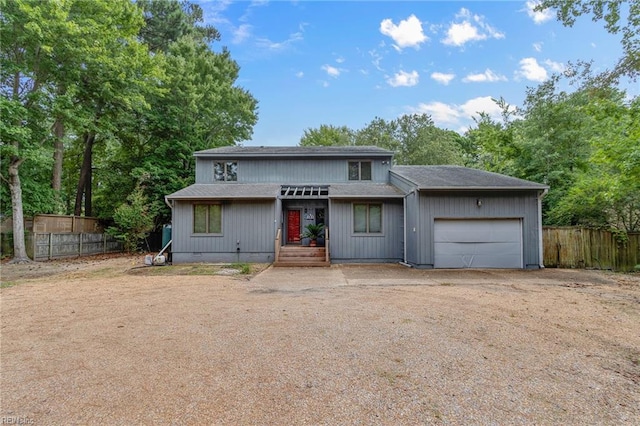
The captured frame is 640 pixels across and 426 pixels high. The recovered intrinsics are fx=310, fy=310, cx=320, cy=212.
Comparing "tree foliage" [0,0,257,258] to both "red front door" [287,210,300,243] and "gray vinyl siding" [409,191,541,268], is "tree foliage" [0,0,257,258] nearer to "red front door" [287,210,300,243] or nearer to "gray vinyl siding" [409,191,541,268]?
"red front door" [287,210,300,243]

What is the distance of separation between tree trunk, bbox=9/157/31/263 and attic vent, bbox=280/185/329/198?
10666 mm

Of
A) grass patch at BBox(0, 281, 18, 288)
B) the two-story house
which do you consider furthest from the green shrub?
grass patch at BBox(0, 281, 18, 288)

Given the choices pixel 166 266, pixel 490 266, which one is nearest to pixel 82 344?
pixel 166 266

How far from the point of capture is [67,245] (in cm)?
1459

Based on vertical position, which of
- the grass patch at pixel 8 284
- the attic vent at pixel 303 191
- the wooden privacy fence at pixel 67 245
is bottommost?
the grass patch at pixel 8 284

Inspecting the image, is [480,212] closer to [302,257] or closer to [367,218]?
[367,218]

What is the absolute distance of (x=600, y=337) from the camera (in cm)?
410

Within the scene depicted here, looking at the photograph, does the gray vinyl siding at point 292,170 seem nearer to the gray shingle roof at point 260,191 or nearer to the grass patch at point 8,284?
the gray shingle roof at point 260,191

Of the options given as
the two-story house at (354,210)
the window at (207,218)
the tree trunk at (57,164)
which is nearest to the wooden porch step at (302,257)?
the two-story house at (354,210)

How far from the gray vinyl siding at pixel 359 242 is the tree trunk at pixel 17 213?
1250 centimetres

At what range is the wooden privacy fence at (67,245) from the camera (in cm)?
1317

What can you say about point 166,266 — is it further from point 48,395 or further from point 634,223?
point 634,223

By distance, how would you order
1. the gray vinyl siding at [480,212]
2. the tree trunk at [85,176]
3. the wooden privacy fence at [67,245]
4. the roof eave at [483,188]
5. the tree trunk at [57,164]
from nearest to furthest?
1. the roof eave at [483,188]
2. the gray vinyl siding at [480,212]
3. the wooden privacy fence at [67,245]
4. the tree trunk at [57,164]
5. the tree trunk at [85,176]

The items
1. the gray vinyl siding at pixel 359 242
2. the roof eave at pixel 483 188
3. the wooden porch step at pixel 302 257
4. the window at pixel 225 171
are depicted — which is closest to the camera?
the roof eave at pixel 483 188
